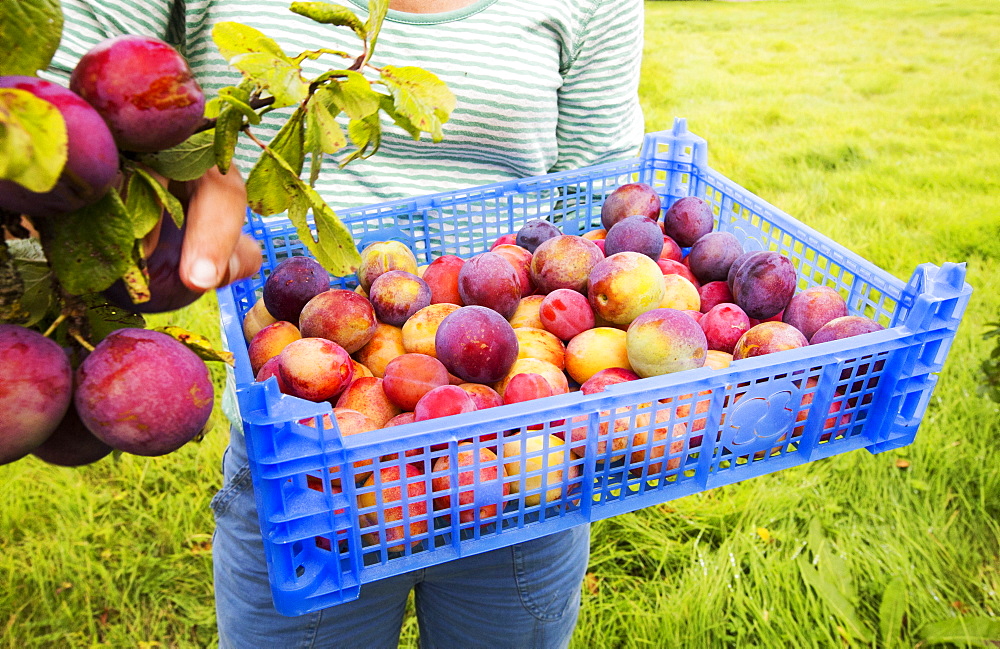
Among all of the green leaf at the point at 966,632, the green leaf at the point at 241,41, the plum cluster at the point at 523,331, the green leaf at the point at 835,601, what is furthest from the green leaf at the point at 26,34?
the green leaf at the point at 966,632

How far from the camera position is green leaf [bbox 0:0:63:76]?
1.47ft

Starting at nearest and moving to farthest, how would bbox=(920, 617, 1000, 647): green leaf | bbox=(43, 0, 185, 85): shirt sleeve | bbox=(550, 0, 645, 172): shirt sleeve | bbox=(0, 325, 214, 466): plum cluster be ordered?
bbox=(0, 325, 214, 466): plum cluster
bbox=(43, 0, 185, 85): shirt sleeve
bbox=(550, 0, 645, 172): shirt sleeve
bbox=(920, 617, 1000, 647): green leaf

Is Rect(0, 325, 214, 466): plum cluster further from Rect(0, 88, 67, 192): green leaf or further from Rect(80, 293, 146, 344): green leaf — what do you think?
Rect(0, 88, 67, 192): green leaf

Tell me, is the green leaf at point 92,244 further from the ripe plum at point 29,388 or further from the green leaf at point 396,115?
the green leaf at point 396,115

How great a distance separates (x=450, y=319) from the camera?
98cm

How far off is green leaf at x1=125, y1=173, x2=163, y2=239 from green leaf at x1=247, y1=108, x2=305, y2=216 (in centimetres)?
10

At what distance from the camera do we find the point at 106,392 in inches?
19.8

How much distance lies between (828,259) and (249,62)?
0.92m

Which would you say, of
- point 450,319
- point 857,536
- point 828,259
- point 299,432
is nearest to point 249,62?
point 299,432

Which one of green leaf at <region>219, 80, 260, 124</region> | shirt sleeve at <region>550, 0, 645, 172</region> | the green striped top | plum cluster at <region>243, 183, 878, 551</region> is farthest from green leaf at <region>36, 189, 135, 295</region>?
shirt sleeve at <region>550, 0, 645, 172</region>

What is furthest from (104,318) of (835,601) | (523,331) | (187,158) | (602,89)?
(835,601)

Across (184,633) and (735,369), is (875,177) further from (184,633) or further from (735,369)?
(184,633)

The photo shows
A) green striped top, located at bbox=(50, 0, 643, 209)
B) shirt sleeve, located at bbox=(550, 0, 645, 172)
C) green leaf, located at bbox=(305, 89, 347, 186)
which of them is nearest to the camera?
green leaf, located at bbox=(305, 89, 347, 186)

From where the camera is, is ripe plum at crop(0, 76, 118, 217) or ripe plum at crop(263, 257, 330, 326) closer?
ripe plum at crop(0, 76, 118, 217)
